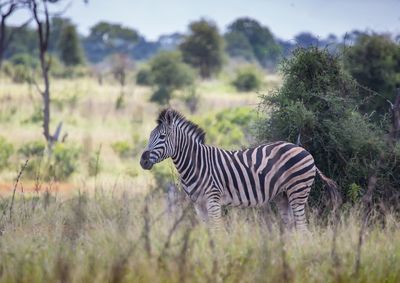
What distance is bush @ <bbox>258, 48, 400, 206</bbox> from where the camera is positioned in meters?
11.3

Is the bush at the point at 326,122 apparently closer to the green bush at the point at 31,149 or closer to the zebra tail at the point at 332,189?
the zebra tail at the point at 332,189

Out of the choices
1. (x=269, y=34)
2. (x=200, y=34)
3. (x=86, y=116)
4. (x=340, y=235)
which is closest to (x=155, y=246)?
(x=340, y=235)

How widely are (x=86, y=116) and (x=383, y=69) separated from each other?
41.1 ft

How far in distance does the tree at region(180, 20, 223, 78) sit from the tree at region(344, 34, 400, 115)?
31285 millimetres

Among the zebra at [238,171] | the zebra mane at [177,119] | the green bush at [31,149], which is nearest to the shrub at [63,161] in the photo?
the green bush at [31,149]

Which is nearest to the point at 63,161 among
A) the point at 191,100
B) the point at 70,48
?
the point at 191,100

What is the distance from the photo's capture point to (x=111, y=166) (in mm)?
20469

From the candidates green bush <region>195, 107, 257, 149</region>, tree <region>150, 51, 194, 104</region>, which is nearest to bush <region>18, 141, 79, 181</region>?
green bush <region>195, 107, 257, 149</region>

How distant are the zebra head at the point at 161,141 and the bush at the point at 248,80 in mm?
34026

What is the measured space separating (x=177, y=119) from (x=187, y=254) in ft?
10.2

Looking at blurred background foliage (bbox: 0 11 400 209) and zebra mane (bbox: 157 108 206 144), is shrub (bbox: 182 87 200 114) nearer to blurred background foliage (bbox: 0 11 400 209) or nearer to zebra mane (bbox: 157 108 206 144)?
blurred background foliage (bbox: 0 11 400 209)

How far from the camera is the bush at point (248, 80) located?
44406 mm

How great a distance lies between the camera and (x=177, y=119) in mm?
10359

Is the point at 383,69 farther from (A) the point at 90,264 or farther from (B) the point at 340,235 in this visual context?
(A) the point at 90,264
